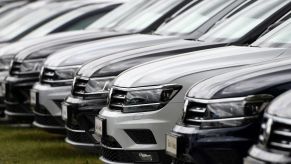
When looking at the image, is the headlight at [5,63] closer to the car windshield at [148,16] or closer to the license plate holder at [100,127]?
the car windshield at [148,16]

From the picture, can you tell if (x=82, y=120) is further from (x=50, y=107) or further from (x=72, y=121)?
(x=50, y=107)

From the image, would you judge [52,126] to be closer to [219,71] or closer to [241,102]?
[219,71]

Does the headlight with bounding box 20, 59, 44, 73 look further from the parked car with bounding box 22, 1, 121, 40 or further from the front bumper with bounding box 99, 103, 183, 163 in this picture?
the front bumper with bounding box 99, 103, 183, 163

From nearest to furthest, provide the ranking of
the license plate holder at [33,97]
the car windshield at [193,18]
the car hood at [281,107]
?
the car hood at [281,107] < the car windshield at [193,18] < the license plate holder at [33,97]

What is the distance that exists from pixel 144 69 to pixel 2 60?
18.3 feet

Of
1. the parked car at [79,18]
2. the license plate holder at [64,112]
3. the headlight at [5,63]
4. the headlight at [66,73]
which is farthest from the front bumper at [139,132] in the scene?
the parked car at [79,18]

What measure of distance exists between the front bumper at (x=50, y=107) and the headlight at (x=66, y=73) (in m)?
0.11

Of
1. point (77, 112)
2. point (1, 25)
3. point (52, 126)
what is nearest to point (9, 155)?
point (52, 126)

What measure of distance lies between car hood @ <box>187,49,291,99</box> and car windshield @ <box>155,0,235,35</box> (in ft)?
11.7

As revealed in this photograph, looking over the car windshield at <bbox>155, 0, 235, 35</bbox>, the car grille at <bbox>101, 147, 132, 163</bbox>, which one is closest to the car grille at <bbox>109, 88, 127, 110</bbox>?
the car grille at <bbox>101, 147, 132, 163</bbox>

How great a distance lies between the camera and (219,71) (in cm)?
845

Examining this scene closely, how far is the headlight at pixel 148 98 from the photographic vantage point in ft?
28.2

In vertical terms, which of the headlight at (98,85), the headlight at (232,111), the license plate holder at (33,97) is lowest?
the license plate holder at (33,97)

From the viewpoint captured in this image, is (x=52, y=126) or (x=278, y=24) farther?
(x=52, y=126)
